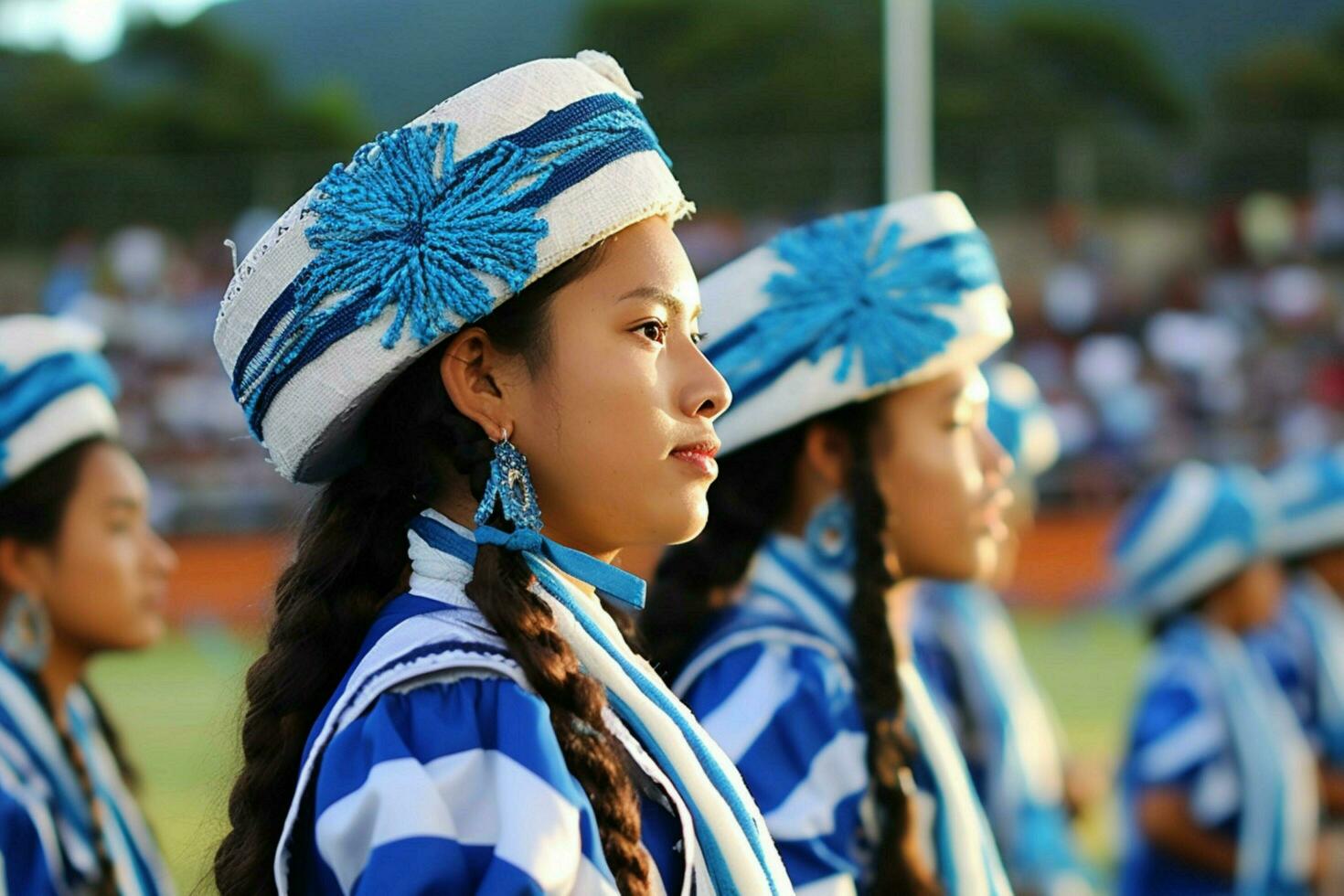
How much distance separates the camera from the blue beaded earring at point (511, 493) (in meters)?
2.04

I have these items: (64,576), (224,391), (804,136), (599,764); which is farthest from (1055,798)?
(804,136)

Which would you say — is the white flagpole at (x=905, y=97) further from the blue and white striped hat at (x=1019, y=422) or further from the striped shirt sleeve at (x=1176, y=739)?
the striped shirt sleeve at (x=1176, y=739)

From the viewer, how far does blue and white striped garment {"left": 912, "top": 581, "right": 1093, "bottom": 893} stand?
5246mm

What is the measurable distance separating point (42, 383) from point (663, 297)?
2167 mm

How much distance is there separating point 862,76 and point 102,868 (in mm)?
25337

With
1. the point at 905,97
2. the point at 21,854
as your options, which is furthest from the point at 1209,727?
the point at 21,854

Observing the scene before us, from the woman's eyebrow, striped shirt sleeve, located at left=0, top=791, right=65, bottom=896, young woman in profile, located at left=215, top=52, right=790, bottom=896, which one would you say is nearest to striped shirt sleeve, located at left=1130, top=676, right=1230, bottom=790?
striped shirt sleeve, located at left=0, top=791, right=65, bottom=896

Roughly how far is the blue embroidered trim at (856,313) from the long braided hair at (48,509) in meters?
1.45

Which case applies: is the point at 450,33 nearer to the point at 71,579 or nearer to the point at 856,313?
the point at 71,579

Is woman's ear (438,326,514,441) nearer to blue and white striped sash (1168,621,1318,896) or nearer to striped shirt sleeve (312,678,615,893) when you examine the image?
striped shirt sleeve (312,678,615,893)

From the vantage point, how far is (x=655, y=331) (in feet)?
6.91

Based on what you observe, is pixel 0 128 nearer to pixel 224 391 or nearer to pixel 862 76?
pixel 224 391

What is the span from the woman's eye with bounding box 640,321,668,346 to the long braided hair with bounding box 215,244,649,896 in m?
0.10

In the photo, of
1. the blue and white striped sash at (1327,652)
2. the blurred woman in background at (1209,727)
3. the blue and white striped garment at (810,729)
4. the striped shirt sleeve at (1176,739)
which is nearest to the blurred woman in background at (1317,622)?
the blue and white striped sash at (1327,652)
